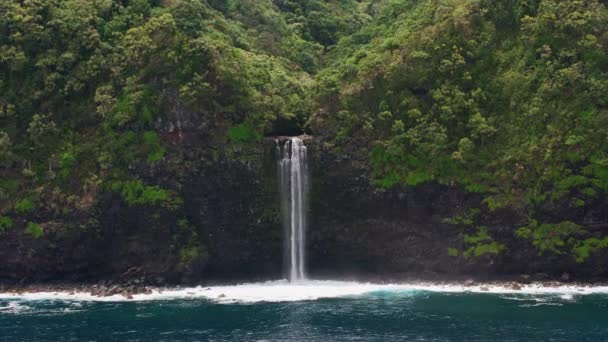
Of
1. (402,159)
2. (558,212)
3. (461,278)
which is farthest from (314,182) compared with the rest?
(558,212)

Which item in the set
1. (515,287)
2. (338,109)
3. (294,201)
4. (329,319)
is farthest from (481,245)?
(329,319)

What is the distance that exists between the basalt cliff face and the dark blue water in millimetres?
5656

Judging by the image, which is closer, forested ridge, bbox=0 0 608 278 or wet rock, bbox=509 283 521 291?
wet rock, bbox=509 283 521 291

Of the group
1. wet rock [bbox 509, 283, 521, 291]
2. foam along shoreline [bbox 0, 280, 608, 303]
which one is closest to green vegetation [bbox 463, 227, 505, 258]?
foam along shoreline [bbox 0, 280, 608, 303]

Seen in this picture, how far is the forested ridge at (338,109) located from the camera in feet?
230

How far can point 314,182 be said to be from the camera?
74.4m

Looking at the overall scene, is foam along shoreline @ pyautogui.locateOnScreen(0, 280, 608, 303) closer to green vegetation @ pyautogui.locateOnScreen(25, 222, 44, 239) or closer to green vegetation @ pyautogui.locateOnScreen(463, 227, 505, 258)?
green vegetation @ pyautogui.locateOnScreen(463, 227, 505, 258)

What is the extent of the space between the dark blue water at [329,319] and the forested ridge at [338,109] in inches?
310

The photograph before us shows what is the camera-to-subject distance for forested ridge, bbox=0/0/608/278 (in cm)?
7006

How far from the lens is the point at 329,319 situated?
5912cm

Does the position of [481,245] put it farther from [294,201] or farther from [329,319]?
[329,319]

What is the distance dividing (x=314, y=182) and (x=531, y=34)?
20.2m

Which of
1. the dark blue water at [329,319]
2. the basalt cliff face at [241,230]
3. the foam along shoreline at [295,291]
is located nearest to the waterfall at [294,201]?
the basalt cliff face at [241,230]

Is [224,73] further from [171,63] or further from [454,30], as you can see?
[454,30]
